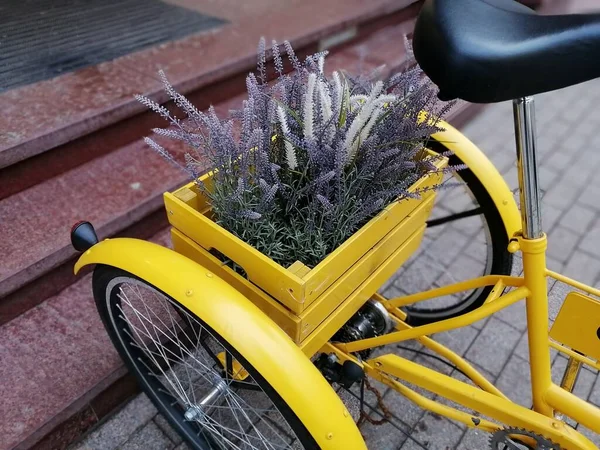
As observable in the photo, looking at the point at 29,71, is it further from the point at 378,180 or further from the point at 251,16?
the point at 378,180

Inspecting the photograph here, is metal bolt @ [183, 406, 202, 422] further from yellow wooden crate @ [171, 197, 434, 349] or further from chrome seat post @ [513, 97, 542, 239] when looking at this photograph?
chrome seat post @ [513, 97, 542, 239]

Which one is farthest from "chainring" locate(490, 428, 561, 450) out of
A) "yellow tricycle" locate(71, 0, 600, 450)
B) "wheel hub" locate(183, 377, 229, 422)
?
"wheel hub" locate(183, 377, 229, 422)

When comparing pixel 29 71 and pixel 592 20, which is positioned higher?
pixel 592 20

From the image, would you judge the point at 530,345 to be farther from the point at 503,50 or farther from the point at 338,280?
the point at 503,50

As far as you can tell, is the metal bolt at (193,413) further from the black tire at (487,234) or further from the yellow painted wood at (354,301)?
the black tire at (487,234)

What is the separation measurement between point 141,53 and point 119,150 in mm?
647

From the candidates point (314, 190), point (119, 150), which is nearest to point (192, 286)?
point (314, 190)

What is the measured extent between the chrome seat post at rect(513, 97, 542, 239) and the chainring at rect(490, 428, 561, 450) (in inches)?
19.1

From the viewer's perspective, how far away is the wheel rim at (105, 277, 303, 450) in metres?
1.47

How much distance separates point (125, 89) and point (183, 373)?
126cm

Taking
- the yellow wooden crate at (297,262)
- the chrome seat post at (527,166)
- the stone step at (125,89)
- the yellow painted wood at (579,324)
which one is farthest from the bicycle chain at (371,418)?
the stone step at (125,89)

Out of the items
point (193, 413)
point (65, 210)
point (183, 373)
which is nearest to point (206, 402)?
A: point (193, 413)

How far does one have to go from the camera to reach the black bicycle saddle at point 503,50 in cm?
87

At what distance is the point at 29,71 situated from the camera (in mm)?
2254
